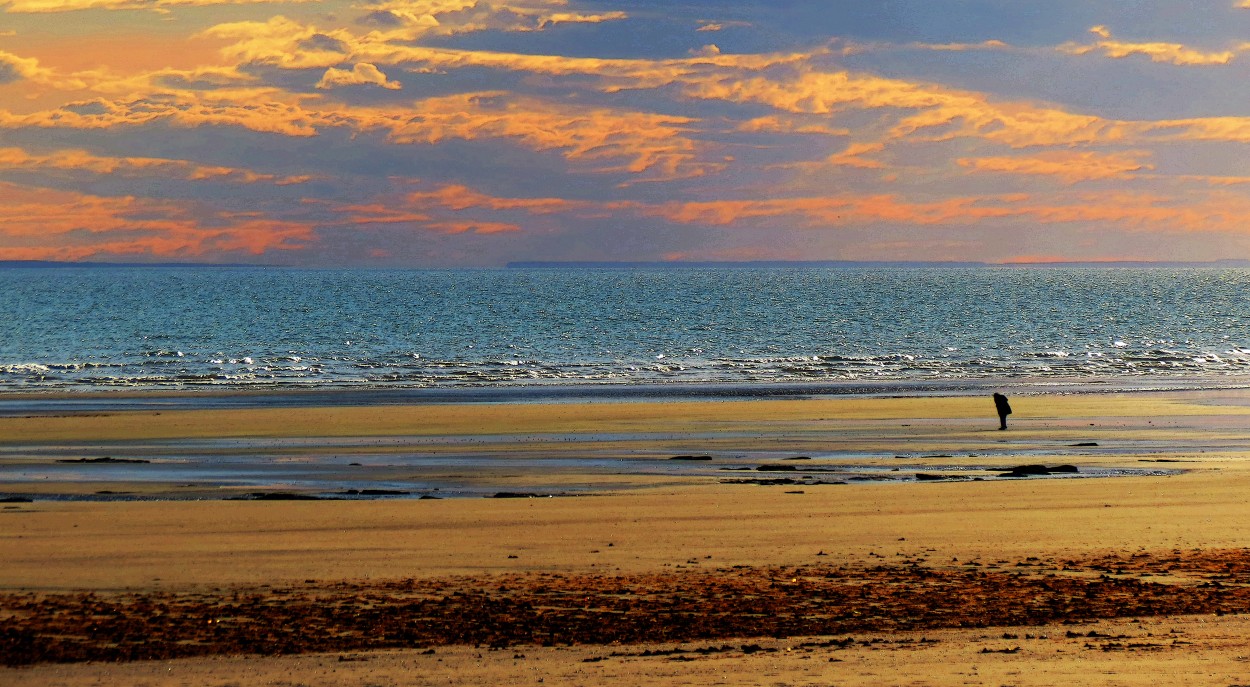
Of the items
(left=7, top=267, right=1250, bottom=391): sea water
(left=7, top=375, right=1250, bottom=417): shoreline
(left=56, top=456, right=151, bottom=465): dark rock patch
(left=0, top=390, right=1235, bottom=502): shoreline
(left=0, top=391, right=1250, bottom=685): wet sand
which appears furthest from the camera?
(left=7, top=267, right=1250, bottom=391): sea water

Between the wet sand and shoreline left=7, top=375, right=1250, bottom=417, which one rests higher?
the wet sand

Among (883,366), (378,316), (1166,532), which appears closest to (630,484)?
(1166,532)

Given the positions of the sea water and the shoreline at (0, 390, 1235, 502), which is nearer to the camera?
the shoreline at (0, 390, 1235, 502)

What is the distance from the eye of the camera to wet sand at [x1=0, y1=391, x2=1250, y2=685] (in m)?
9.14

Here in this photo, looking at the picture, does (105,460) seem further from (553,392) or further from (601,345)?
(601,345)

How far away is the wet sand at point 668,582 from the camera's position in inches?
360

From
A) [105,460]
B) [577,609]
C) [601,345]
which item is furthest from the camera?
[601,345]

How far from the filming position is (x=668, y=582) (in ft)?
38.7

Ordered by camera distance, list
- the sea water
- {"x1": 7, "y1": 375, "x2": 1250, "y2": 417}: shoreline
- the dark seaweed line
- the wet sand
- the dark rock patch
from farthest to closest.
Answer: the sea water
{"x1": 7, "y1": 375, "x2": 1250, "y2": 417}: shoreline
the dark rock patch
the dark seaweed line
the wet sand

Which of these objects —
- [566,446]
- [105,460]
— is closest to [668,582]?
[566,446]

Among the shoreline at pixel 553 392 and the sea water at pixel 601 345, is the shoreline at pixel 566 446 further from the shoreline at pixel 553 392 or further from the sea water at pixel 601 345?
the sea water at pixel 601 345

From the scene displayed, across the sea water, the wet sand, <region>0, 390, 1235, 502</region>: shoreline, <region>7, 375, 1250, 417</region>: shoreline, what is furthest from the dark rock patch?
the sea water

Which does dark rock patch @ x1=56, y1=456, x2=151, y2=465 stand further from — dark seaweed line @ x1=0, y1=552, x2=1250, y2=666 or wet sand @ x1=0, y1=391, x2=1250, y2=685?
dark seaweed line @ x1=0, y1=552, x2=1250, y2=666

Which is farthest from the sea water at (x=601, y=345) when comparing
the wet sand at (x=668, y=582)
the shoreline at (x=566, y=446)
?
the wet sand at (x=668, y=582)
